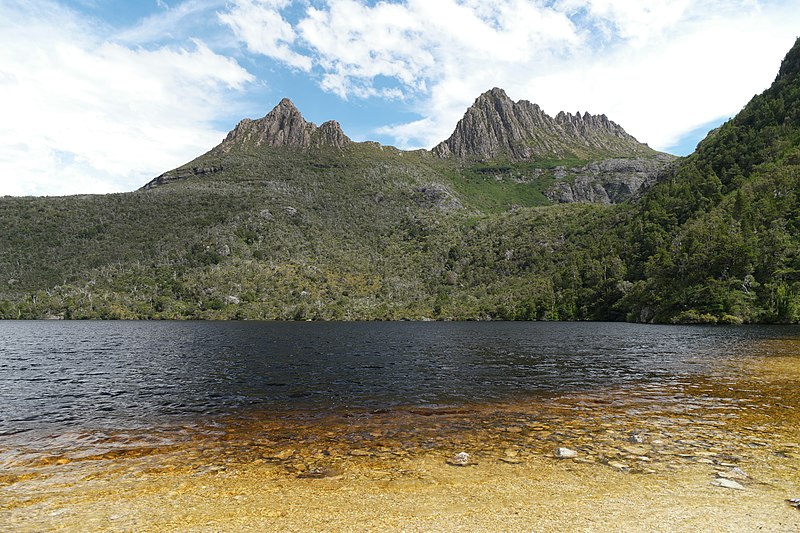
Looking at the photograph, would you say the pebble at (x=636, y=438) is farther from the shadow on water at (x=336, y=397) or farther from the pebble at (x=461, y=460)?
the pebble at (x=461, y=460)

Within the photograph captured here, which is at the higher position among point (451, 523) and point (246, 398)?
point (451, 523)

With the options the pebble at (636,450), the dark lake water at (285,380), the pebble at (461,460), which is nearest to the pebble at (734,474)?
the pebble at (636,450)

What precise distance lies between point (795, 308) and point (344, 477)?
5773 inches

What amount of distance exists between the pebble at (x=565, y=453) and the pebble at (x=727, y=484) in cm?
458

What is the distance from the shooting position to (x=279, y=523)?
11578 mm

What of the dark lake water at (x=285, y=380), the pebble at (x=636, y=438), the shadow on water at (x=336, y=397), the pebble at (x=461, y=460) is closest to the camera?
the pebble at (x=461, y=460)

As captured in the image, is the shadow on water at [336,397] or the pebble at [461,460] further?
the shadow on water at [336,397]

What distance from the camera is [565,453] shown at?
56.9 feet

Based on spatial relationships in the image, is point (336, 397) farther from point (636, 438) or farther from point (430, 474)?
point (636, 438)

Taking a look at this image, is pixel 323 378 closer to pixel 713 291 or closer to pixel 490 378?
pixel 490 378

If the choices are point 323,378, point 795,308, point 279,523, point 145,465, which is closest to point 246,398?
point 323,378

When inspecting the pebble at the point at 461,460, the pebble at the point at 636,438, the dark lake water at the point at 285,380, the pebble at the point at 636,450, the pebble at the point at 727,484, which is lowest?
the dark lake water at the point at 285,380

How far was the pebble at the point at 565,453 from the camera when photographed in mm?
17000

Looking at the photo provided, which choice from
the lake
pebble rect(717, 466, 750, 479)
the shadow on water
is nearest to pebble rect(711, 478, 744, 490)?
pebble rect(717, 466, 750, 479)
